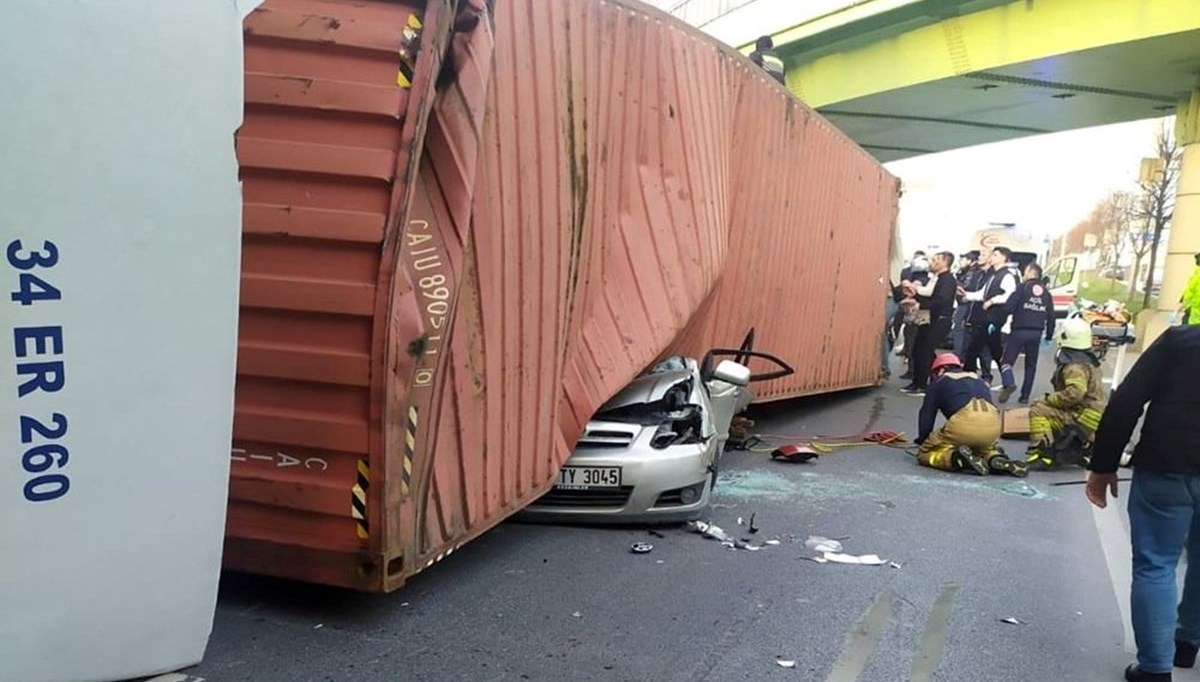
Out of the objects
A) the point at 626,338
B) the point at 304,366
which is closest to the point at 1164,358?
the point at 626,338

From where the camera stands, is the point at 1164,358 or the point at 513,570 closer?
the point at 1164,358

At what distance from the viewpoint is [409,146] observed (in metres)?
3.34

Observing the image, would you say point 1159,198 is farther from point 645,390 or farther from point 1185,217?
point 645,390

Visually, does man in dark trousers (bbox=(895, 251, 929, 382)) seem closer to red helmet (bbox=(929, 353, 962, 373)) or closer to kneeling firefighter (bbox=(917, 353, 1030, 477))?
red helmet (bbox=(929, 353, 962, 373))

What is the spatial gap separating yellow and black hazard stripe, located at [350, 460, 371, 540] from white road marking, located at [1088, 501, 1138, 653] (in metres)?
3.36

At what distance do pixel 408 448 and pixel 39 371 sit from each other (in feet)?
4.49

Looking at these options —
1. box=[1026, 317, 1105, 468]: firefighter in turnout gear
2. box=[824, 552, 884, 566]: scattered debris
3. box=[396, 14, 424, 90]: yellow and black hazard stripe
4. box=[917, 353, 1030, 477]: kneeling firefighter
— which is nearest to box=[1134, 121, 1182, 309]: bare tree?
box=[1026, 317, 1105, 468]: firefighter in turnout gear

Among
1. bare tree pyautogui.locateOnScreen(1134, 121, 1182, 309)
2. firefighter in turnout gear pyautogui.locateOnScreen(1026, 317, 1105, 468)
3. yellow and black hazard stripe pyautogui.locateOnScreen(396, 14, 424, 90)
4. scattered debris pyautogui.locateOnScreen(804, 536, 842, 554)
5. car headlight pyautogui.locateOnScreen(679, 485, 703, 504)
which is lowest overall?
scattered debris pyautogui.locateOnScreen(804, 536, 842, 554)

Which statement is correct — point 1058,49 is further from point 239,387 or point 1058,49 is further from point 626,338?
point 239,387

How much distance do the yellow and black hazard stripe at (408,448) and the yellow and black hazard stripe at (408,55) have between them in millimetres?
1245

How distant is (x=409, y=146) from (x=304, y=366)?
0.91 m

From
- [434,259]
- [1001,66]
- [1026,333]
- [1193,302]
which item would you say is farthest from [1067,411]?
[1001,66]

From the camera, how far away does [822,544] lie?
17.3 feet

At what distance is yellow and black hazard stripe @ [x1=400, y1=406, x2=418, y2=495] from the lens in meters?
3.42
